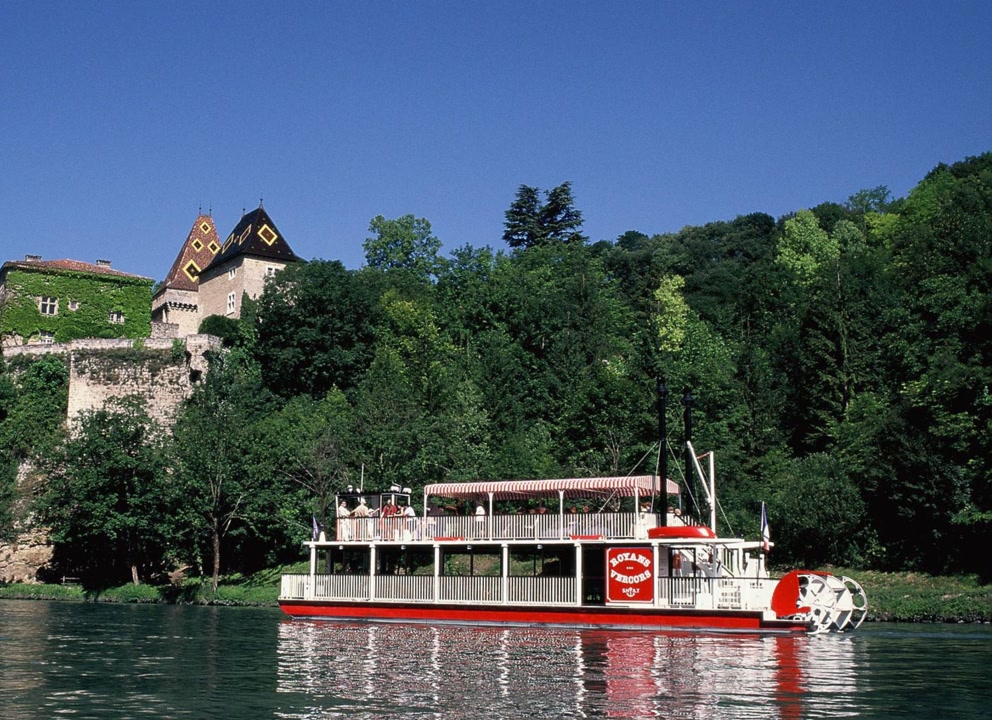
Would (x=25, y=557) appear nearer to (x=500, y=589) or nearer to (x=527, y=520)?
(x=500, y=589)

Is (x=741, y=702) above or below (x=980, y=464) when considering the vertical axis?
below

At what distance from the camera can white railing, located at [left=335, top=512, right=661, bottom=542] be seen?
1261 inches

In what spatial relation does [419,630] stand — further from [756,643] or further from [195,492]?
[195,492]

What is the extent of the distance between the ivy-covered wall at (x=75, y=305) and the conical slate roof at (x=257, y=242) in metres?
8.66

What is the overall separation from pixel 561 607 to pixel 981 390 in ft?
59.1

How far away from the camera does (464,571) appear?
1854 inches

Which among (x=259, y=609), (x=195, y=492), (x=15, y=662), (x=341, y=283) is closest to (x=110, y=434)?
(x=195, y=492)

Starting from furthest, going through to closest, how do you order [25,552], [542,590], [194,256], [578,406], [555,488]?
[194,256] < [25,552] < [578,406] < [555,488] < [542,590]

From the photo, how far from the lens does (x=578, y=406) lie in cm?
5616

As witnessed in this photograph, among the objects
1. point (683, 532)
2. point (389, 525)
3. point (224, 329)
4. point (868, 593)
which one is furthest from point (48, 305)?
point (683, 532)

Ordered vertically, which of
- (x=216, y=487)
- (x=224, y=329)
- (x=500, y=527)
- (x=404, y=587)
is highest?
(x=224, y=329)

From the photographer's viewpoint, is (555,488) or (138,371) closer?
(555,488)

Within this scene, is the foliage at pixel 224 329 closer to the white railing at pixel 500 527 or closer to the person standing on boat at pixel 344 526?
the person standing on boat at pixel 344 526

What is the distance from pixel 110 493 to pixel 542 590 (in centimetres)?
2812
